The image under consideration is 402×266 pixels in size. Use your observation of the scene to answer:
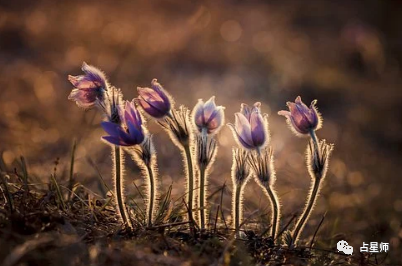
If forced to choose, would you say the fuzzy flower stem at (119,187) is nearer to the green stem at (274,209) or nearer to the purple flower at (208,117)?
the purple flower at (208,117)

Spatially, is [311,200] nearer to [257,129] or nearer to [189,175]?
[257,129]

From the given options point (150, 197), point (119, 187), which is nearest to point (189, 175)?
point (150, 197)

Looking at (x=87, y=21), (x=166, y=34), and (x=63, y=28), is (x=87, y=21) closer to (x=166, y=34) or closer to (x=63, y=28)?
(x=63, y=28)

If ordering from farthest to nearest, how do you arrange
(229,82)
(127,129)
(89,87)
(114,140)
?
(229,82), (89,87), (127,129), (114,140)

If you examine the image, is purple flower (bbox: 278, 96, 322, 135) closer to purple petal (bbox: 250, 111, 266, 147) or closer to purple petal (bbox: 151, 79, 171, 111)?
purple petal (bbox: 250, 111, 266, 147)

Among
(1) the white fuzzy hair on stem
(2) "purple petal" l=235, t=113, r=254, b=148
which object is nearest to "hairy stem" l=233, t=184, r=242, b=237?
(2) "purple petal" l=235, t=113, r=254, b=148

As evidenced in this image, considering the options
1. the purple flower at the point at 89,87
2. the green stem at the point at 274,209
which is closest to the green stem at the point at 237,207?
the green stem at the point at 274,209
